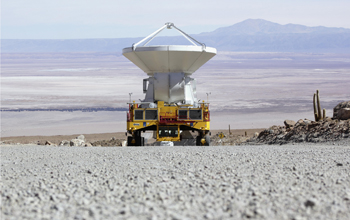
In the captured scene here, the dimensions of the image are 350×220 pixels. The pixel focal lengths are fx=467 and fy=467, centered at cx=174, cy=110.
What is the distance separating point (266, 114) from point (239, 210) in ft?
78.3

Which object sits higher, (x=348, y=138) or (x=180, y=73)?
(x=180, y=73)

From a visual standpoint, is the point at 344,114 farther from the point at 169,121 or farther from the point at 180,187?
the point at 180,187

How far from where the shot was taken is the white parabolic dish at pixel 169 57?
14.4 m

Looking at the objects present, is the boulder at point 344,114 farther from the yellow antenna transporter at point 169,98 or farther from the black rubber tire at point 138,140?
the black rubber tire at point 138,140

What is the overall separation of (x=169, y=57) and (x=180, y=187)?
8.67 m

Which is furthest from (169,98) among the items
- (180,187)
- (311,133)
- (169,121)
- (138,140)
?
(180,187)

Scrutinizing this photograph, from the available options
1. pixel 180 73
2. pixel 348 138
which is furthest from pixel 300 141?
pixel 180 73

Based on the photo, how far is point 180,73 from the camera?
15086mm

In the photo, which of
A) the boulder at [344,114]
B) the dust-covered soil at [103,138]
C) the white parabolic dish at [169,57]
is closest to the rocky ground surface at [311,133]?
the boulder at [344,114]

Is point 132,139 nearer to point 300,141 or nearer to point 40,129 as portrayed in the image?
point 300,141

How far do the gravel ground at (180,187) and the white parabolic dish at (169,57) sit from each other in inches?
232

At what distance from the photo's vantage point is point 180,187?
20.6 ft

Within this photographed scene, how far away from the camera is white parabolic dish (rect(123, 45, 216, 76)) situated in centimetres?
1439

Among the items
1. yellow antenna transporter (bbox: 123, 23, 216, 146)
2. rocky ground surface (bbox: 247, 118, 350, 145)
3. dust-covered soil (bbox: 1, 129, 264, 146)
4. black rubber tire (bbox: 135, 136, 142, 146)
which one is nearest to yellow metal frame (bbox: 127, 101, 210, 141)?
yellow antenna transporter (bbox: 123, 23, 216, 146)
